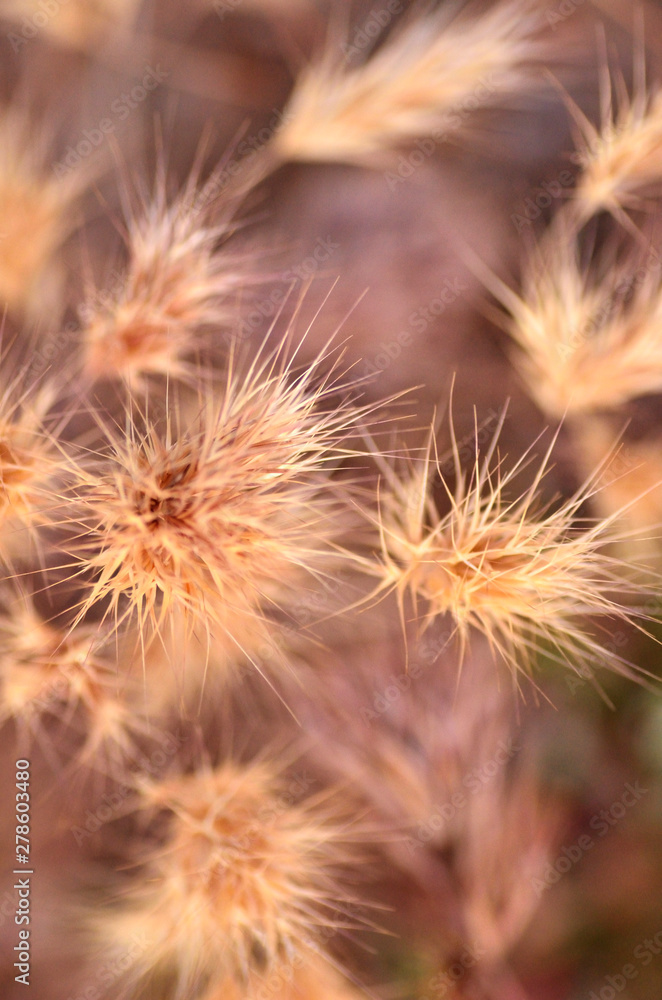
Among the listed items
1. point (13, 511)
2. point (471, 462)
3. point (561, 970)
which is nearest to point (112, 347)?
point (13, 511)

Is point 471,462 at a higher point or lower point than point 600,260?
lower

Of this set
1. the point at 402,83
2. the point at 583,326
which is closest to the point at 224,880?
the point at 583,326

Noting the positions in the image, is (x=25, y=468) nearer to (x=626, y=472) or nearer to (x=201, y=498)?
(x=201, y=498)

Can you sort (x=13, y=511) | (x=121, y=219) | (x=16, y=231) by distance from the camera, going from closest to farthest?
(x=13, y=511) → (x=16, y=231) → (x=121, y=219)

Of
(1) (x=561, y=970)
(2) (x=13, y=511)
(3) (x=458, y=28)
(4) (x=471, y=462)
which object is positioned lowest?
(1) (x=561, y=970)

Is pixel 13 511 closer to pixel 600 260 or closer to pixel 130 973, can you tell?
pixel 130 973

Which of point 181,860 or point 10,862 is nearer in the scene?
point 181,860

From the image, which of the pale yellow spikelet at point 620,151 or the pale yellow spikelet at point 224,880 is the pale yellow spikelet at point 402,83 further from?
the pale yellow spikelet at point 224,880
